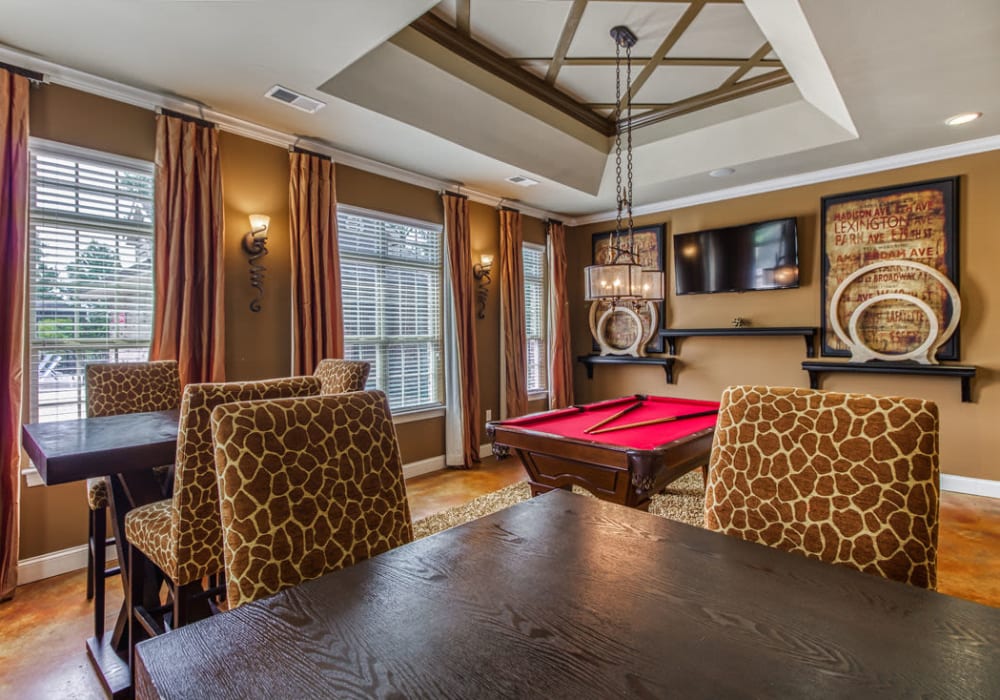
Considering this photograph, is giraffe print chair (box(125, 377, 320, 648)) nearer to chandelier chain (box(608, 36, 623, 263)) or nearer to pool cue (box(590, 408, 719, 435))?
pool cue (box(590, 408, 719, 435))

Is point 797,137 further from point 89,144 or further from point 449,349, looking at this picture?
point 89,144

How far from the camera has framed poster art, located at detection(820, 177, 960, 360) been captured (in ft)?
12.7

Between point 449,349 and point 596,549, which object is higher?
point 449,349

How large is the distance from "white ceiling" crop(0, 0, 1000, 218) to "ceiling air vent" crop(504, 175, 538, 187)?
0.12 metres

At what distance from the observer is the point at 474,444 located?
488 centimetres

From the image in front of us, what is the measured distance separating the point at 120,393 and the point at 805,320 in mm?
5195

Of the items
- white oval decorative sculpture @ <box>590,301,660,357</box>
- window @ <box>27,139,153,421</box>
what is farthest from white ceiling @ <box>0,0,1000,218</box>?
white oval decorative sculpture @ <box>590,301,660,357</box>

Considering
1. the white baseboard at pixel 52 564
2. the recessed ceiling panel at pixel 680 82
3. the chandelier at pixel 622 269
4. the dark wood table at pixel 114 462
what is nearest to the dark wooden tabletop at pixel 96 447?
the dark wood table at pixel 114 462

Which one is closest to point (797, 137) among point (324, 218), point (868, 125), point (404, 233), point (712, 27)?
point (868, 125)

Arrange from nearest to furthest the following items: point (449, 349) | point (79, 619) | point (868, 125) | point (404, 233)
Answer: point (79, 619) < point (868, 125) < point (404, 233) < point (449, 349)

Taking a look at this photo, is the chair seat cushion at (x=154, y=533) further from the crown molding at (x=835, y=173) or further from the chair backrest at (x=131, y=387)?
the crown molding at (x=835, y=173)

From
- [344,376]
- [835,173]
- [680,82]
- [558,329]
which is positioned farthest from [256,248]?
[835,173]

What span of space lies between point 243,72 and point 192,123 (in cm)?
60

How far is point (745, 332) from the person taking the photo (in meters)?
4.73
